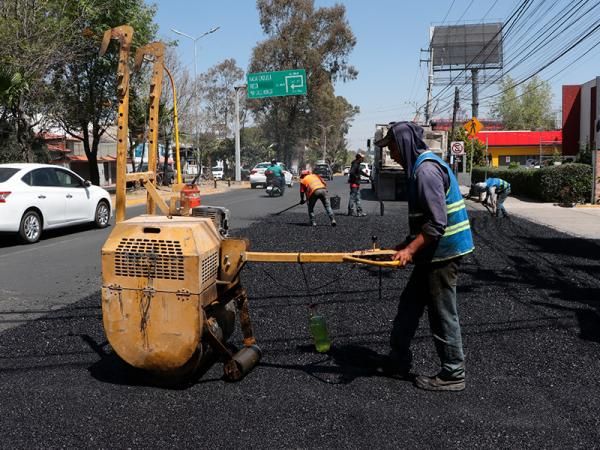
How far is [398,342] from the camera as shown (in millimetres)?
4387

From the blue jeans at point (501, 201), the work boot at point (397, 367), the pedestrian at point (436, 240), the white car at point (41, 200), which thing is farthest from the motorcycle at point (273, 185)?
the pedestrian at point (436, 240)

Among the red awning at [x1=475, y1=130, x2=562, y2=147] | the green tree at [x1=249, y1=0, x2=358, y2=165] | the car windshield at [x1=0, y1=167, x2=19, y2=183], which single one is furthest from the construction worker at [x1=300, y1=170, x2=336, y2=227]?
the red awning at [x1=475, y1=130, x2=562, y2=147]

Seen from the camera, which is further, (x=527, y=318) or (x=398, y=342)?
(x=527, y=318)

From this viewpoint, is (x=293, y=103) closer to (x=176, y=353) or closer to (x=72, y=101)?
(x=72, y=101)

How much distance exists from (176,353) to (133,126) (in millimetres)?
28825

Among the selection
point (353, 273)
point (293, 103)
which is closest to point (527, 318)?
point (353, 273)

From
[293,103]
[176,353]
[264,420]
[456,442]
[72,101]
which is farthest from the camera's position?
[293,103]

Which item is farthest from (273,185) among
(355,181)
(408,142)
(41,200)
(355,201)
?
(408,142)

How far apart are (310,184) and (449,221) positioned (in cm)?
983

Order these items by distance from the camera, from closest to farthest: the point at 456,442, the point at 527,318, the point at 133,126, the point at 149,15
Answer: the point at 456,442 → the point at 527,318 → the point at 149,15 → the point at 133,126

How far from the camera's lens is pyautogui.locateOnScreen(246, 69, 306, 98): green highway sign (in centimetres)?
3650

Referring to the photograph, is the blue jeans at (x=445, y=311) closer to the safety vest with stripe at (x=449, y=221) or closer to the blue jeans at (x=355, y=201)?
the safety vest with stripe at (x=449, y=221)

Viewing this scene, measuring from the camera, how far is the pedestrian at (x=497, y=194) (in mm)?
16156

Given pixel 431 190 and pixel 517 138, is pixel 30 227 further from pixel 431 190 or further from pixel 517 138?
pixel 517 138
